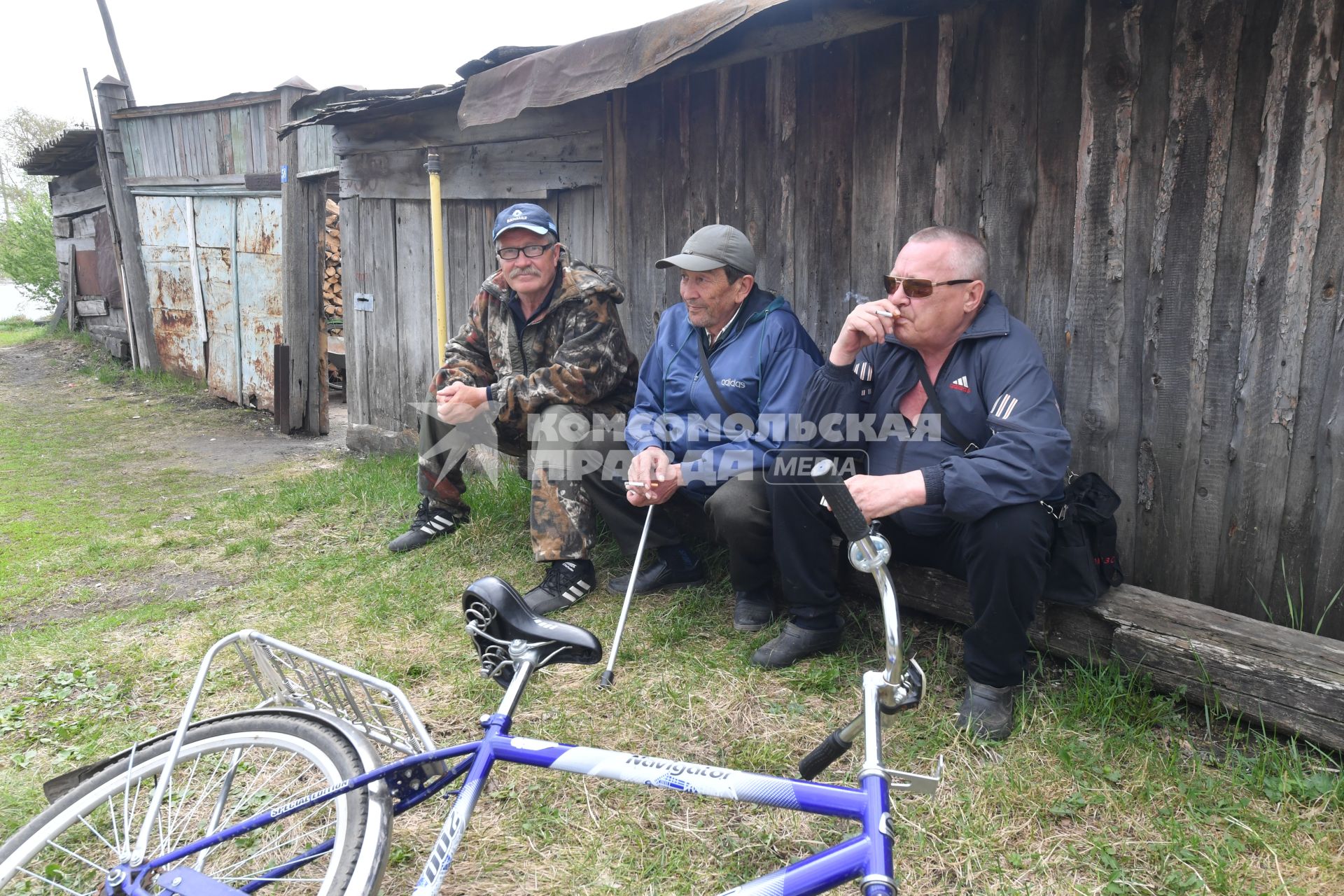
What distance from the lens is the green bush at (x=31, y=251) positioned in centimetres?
1541

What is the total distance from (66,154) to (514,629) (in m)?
13.2

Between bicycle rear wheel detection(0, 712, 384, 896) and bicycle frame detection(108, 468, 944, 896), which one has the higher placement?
bicycle frame detection(108, 468, 944, 896)

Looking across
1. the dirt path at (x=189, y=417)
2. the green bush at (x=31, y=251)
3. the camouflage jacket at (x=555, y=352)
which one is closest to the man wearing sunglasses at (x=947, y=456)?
the camouflage jacket at (x=555, y=352)

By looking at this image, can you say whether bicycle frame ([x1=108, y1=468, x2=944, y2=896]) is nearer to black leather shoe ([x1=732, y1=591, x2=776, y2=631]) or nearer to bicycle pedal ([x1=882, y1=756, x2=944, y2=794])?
bicycle pedal ([x1=882, y1=756, x2=944, y2=794])

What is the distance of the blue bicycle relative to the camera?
1.43 meters

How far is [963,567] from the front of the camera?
264cm

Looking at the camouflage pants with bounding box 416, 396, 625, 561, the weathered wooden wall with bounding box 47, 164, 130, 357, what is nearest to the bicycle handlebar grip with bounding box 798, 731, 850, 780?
the camouflage pants with bounding box 416, 396, 625, 561

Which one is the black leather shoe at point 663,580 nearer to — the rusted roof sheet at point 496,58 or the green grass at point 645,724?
the green grass at point 645,724

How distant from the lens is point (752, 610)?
10.9 feet

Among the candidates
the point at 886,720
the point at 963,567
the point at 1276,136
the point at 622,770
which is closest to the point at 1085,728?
the point at 963,567

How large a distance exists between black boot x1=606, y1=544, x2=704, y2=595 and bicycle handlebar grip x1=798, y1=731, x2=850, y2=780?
2085 mm

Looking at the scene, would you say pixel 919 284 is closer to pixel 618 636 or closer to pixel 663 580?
pixel 618 636

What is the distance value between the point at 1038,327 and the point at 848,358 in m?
0.76

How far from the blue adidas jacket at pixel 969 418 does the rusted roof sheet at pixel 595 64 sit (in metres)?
1.23
